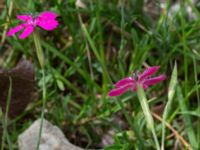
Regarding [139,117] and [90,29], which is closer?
[139,117]

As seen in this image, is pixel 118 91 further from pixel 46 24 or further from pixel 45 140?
pixel 45 140

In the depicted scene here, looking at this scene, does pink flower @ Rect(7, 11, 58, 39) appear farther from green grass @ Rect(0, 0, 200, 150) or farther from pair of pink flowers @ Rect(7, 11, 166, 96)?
green grass @ Rect(0, 0, 200, 150)

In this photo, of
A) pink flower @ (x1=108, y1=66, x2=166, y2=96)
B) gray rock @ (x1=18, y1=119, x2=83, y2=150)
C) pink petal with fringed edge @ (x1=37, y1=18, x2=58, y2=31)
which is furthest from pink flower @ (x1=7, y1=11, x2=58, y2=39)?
gray rock @ (x1=18, y1=119, x2=83, y2=150)

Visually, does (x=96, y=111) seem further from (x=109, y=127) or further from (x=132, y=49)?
(x=132, y=49)

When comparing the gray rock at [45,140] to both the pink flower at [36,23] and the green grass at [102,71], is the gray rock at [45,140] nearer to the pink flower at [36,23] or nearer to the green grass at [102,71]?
the green grass at [102,71]

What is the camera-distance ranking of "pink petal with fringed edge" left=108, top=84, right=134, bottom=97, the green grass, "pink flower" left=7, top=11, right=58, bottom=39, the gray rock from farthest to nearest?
the green grass, the gray rock, "pink flower" left=7, top=11, right=58, bottom=39, "pink petal with fringed edge" left=108, top=84, right=134, bottom=97

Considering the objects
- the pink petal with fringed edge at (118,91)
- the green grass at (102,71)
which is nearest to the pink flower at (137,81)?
the pink petal with fringed edge at (118,91)

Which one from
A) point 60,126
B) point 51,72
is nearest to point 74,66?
point 51,72

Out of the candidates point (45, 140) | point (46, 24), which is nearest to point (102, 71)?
point (45, 140)
